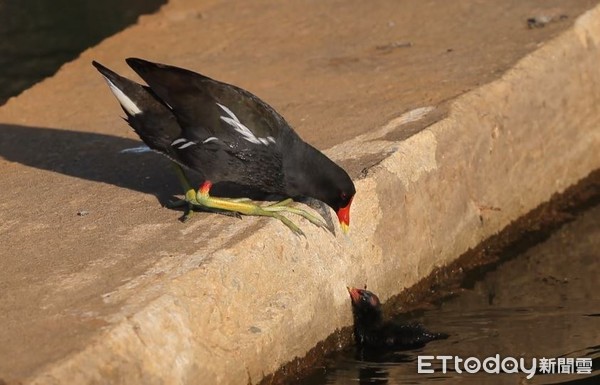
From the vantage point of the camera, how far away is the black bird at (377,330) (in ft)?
20.5

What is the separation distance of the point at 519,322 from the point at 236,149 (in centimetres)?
180

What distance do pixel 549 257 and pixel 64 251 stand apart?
315 cm

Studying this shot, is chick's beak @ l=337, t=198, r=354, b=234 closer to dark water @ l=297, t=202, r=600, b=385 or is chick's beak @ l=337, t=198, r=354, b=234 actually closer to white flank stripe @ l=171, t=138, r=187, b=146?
dark water @ l=297, t=202, r=600, b=385

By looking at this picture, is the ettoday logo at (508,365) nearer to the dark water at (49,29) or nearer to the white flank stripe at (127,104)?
the white flank stripe at (127,104)

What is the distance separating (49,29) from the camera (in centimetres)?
1031

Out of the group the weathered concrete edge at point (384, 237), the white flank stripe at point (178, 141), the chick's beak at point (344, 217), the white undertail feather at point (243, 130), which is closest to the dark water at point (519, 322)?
the weathered concrete edge at point (384, 237)

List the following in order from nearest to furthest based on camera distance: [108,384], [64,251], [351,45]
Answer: [108,384], [64,251], [351,45]

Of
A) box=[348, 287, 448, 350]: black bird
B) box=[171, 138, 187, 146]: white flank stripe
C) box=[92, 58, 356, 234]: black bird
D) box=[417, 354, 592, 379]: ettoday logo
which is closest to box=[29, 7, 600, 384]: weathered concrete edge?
box=[348, 287, 448, 350]: black bird

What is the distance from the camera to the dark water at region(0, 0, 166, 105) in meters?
9.48

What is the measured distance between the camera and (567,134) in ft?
27.8

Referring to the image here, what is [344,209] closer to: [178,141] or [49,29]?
[178,141]

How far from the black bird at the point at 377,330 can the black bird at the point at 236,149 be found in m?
0.38

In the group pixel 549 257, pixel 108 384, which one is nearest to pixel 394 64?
A: pixel 549 257

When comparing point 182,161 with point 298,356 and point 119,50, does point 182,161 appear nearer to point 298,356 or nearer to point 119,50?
point 298,356
